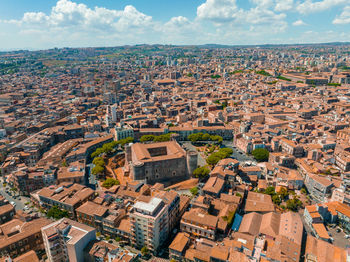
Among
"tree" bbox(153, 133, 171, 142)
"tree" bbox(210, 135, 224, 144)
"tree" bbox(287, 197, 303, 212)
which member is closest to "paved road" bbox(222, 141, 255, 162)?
"tree" bbox(210, 135, 224, 144)

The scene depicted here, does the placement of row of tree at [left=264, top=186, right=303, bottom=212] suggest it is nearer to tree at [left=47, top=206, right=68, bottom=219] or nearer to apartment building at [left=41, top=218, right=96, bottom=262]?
apartment building at [left=41, top=218, right=96, bottom=262]

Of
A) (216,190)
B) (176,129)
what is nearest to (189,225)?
(216,190)

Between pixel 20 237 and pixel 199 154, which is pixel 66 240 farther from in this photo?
pixel 199 154

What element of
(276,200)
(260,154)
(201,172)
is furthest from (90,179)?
(260,154)

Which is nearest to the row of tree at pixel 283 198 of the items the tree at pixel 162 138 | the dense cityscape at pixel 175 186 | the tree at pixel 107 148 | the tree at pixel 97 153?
the dense cityscape at pixel 175 186

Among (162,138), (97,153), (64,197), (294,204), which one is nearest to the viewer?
(64,197)
